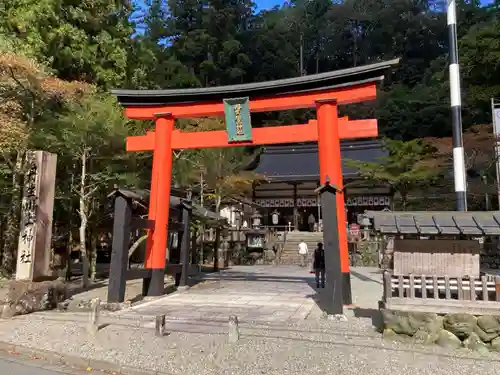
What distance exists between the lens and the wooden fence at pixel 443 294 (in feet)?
20.6

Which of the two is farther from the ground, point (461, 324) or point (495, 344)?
point (461, 324)

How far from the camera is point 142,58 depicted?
21.2 m

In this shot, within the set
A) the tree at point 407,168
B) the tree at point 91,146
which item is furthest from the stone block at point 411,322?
the tree at point 407,168

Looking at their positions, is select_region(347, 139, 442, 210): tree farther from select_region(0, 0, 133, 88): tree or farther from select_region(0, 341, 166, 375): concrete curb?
select_region(0, 341, 166, 375): concrete curb

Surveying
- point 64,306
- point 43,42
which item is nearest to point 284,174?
point 43,42

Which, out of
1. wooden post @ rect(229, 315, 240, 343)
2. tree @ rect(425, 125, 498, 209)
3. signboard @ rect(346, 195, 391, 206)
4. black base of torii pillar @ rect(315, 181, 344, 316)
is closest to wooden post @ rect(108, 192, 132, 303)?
wooden post @ rect(229, 315, 240, 343)

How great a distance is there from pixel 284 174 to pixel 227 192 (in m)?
10.3

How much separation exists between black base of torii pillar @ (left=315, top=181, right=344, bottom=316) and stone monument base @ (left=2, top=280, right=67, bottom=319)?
20.2 feet

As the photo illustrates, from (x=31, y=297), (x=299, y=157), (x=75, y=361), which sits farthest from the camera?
(x=299, y=157)

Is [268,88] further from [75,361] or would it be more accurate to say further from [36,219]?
[75,361]

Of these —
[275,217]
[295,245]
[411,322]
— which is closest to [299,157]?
[275,217]

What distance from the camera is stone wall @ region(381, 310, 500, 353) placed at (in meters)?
6.08

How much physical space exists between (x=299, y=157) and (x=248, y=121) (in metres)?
25.0

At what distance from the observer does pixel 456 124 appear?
1027 cm
